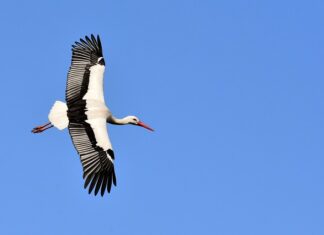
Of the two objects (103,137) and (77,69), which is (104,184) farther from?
(77,69)

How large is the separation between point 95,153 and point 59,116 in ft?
5.72

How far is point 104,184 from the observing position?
79.5 feet

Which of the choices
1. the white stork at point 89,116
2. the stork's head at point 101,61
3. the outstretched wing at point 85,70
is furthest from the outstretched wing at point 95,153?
the stork's head at point 101,61

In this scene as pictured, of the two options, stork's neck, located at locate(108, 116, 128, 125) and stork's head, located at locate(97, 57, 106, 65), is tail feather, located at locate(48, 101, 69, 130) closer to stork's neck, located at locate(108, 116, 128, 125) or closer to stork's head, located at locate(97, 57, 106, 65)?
stork's neck, located at locate(108, 116, 128, 125)

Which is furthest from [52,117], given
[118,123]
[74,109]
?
[118,123]

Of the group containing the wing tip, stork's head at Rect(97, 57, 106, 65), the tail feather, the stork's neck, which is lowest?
the wing tip

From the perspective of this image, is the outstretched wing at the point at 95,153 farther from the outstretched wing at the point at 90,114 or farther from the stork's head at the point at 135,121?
the stork's head at the point at 135,121

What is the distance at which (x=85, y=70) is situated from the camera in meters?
27.3

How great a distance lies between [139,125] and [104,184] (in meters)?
4.91

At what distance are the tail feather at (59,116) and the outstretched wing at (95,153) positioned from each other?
0.23 meters

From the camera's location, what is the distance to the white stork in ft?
80.4

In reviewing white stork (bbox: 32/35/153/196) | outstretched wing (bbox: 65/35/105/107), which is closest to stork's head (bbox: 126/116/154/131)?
white stork (bbox: 32/35/153/196)

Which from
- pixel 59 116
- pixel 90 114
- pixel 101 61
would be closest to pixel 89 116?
pixel 90 114

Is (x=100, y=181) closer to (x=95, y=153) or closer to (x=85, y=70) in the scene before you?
(x=95, y=153)
